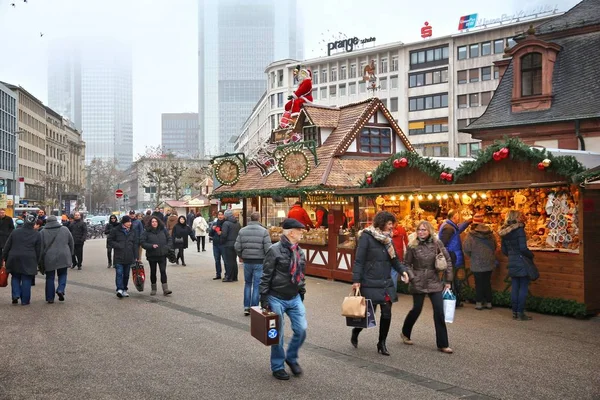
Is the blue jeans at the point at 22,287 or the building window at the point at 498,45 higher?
the building window at the point at 498,45

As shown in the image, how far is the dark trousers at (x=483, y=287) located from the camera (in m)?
12.5

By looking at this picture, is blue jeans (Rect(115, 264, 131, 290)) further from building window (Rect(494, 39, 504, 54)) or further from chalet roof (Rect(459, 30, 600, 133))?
building window (Rect(494, 39, 504, 54))

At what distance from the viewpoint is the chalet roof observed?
19141mm

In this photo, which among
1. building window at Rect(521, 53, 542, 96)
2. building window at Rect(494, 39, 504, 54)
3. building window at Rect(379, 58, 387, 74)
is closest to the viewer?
building window at Rect(521, 53, 542, 96)

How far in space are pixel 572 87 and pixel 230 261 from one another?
458 inches

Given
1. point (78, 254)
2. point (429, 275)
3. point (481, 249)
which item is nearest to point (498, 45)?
point (78, 254)

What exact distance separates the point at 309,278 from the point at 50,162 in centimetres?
10695

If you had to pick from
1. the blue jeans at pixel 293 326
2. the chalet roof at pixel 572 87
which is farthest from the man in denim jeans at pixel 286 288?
the chalet roof at pixel 572 87

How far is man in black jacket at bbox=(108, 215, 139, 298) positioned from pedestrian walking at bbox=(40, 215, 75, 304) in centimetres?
103

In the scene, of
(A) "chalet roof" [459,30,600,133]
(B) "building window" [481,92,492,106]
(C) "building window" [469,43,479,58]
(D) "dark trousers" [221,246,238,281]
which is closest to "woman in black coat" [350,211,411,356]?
(D) "dark trousers" [221,246,238,281]

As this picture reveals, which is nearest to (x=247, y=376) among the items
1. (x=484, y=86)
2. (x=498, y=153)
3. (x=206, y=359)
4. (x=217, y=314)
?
(x=206, y=359)

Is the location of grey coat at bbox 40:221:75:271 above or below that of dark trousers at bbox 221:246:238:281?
above

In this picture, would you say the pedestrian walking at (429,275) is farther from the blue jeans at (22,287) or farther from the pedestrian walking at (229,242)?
the pedestrian walking at (229,242)

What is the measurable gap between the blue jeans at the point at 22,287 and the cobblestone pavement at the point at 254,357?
27 cm
